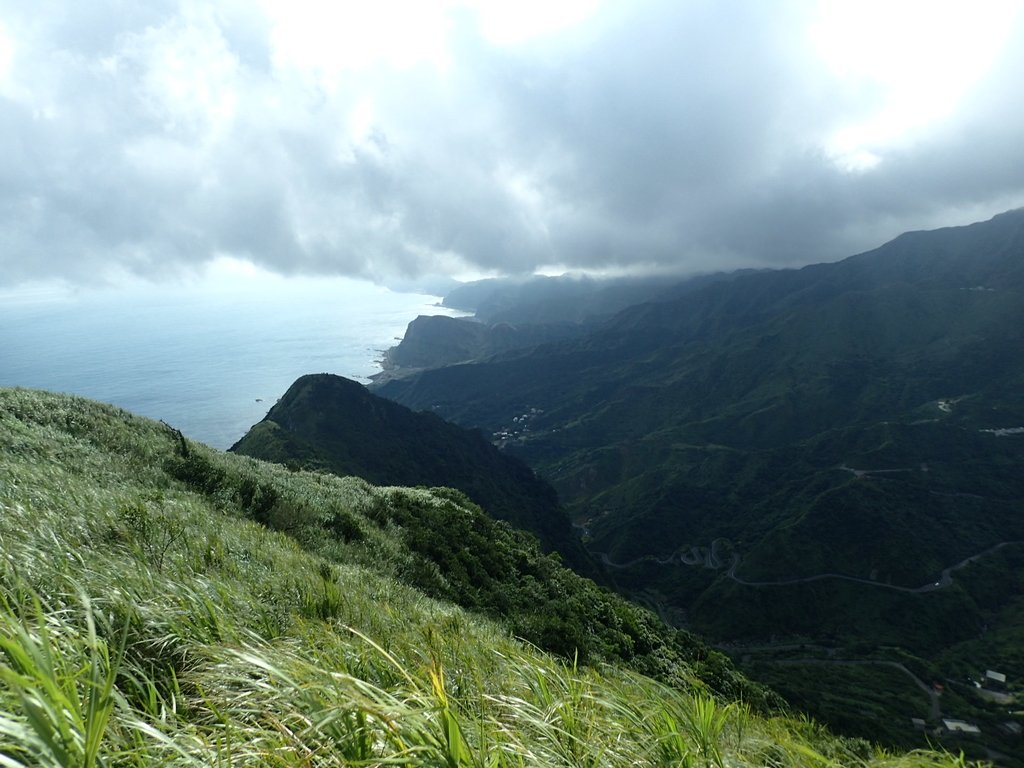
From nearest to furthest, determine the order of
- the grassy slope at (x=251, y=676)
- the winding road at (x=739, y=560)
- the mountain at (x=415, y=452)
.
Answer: the grassy slope at (x=251, y=676), the mountain at (x=415, y=452), the winding road at (x=739, y=560)


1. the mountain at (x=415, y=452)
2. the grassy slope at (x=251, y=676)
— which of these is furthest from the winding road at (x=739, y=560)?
the grassy slope at (x=251, y=676)

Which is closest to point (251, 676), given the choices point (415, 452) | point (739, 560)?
point (415, 452)

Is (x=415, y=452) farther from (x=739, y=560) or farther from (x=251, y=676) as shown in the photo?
(x=251, y=676)

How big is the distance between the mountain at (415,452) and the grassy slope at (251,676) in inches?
2761

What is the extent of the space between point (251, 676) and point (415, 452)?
364 ft

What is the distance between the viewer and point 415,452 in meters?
111

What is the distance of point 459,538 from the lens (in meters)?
19.6

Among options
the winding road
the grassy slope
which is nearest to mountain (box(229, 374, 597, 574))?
the winding road

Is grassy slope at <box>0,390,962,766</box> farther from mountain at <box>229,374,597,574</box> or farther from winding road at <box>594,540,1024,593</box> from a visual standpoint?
winding road at <box>594,540,1024,593</box>

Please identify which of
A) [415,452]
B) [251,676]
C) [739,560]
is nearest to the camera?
[251,676]

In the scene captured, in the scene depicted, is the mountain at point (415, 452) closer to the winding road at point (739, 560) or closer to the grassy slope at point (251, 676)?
the winding road at point (739, 560)

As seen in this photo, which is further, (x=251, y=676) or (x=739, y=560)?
(x=739, y=560)

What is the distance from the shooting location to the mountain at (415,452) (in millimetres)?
90188

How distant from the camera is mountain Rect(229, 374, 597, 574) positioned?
9019 cm
